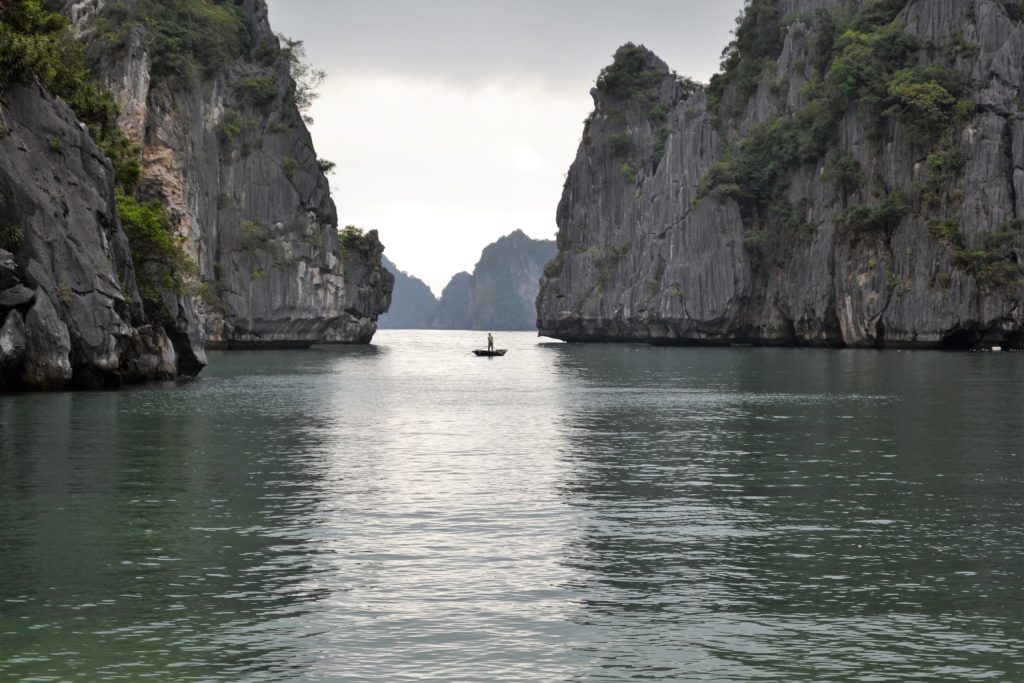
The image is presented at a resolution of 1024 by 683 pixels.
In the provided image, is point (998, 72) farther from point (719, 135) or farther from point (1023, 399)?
point (1023, 399)

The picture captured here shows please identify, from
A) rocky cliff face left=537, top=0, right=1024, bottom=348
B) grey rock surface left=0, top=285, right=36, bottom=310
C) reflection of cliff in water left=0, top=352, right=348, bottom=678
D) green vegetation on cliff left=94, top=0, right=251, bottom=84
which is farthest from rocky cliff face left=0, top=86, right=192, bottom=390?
rocky cliff face left=537, top=0, right=1024, bottom=348

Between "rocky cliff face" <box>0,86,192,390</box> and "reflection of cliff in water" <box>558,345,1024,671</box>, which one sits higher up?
"rocky cliff face" <box>0,86,192,390</box>

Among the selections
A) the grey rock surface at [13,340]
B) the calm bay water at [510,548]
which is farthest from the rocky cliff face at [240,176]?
the calm bay water at [510,548]

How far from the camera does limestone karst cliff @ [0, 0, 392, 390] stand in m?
43.5

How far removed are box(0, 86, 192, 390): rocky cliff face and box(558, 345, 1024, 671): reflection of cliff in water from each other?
18643 millimetres

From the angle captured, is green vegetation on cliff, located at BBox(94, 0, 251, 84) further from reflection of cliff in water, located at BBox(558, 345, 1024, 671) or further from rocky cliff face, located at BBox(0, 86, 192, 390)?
reflection of cliff in water, located at BBox(558, 345, 1024, 671)

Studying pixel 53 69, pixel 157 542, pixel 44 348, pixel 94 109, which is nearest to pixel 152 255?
pixel 94 109

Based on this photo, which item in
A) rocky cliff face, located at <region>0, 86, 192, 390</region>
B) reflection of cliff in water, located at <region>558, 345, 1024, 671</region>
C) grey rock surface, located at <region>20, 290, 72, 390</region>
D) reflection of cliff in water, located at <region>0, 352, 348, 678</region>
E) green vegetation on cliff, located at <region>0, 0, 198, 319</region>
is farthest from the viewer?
green vegetation on cliff, located at <region>0, 0, 198, 319</region>

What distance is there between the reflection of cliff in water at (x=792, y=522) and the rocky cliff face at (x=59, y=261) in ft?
61.2

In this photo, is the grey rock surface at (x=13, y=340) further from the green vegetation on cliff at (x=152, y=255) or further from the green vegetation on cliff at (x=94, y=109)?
the green vegetation on cliff at (x=152, y=255)

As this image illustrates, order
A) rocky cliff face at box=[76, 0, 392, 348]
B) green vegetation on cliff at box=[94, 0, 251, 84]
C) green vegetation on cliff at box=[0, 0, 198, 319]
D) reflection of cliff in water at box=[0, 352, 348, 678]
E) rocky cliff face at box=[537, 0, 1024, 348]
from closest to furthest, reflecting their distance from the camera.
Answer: reflection of cliff in water at box=[0, 352, 348, 678]
green vegetation on cliff at box=[0, 0, 198, 319]
green vegetation on cliff at box=[94, 0, 251, 84]
rocky cliff face at box=[76, 0, 392, 348]
rocky cliff face at box=[537, 0, 1024, 348]

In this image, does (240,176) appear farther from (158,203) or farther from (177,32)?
(158,203)

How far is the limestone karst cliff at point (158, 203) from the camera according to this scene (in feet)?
143

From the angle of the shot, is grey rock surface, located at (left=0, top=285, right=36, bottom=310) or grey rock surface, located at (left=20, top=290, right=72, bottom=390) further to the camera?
grey rock surface, located at (left=20, top=290, right=72, bottom=390)
